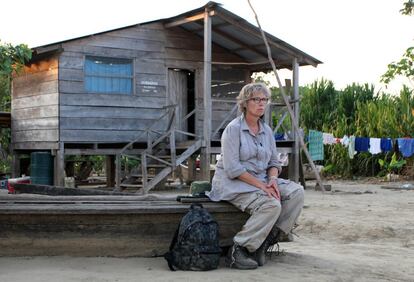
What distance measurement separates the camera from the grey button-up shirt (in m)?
4.84

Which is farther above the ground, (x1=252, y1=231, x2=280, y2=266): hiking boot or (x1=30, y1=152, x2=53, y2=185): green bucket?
(x1=30, y1=152, x2=53, y2=185): green bucket

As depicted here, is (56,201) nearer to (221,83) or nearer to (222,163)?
(222,163)

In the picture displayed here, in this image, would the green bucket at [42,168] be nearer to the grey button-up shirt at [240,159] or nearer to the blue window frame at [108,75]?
the blue window frame at [108,75]

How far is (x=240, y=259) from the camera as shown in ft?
15.3

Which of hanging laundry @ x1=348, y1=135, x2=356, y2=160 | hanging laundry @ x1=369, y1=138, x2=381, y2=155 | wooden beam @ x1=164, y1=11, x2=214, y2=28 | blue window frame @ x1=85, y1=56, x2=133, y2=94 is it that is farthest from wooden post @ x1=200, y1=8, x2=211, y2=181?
hanging laundry @ x1=369, y1=138, x2=381, y2=155

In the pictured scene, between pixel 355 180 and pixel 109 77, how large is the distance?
34.8 ft

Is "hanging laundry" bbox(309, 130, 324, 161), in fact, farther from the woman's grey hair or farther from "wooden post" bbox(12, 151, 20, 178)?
the woman's grey hair

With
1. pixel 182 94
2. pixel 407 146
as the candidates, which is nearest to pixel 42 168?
pixel 182 94

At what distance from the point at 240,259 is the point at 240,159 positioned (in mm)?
836

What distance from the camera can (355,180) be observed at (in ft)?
67.4

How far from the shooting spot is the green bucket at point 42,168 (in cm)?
1355

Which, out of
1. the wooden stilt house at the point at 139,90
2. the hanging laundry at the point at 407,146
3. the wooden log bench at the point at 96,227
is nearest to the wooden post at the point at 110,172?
the wooden stilt house at the point at 139,90

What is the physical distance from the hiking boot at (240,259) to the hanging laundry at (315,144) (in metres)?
13.5

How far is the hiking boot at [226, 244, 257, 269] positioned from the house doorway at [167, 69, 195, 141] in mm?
9455
